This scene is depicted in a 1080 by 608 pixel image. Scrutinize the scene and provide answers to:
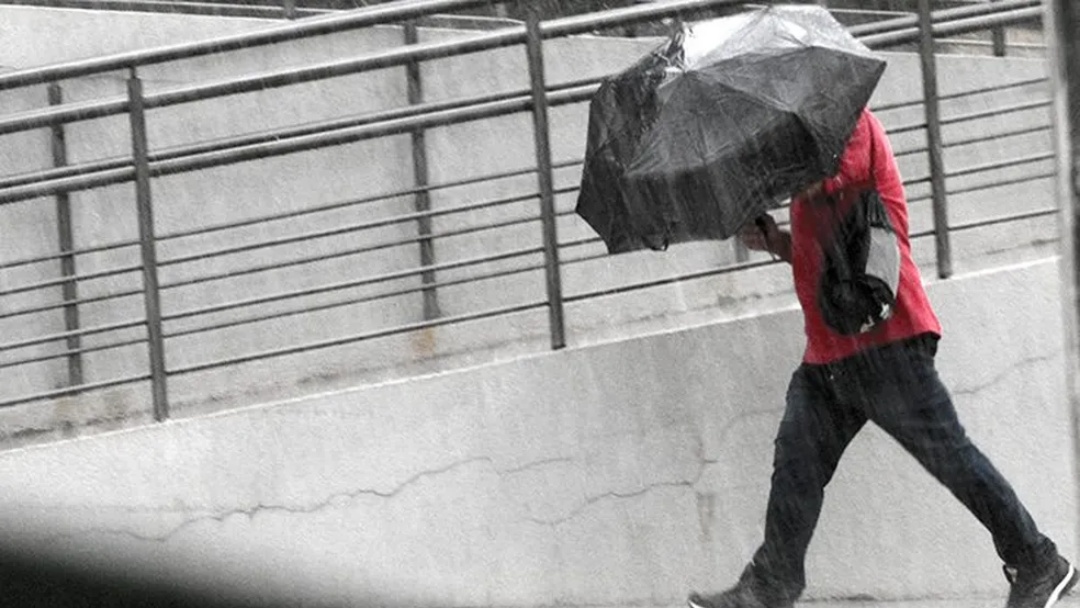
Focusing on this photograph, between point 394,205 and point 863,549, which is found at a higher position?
point 394,205

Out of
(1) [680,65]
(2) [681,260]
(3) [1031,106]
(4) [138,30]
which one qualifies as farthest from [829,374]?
(4) [138,30]

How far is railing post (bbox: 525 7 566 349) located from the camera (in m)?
7.87

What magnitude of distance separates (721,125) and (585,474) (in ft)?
5.65

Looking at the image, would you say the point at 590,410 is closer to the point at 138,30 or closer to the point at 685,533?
the point at 685,533

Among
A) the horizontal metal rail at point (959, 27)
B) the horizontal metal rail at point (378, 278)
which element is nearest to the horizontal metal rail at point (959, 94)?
the horizontal metal rail at point (959, 27)

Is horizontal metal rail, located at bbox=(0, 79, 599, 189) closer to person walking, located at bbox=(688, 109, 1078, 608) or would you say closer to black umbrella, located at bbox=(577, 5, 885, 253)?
black umbrella, located at bbox=(577, 5, 885, 253)

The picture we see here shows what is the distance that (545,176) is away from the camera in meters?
7.91

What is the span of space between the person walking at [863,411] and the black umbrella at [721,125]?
0.15 meters

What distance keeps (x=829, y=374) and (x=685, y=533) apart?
4.15ft

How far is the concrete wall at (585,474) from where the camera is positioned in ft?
24.2

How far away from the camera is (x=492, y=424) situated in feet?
25.2

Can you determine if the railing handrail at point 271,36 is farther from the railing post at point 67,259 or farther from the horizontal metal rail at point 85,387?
the horizontal metal rail at point 85,387

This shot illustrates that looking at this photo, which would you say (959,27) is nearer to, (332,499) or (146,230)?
(332,499)

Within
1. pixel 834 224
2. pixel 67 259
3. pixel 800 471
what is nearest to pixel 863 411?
pixel 800 471
